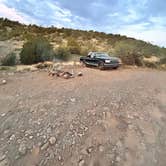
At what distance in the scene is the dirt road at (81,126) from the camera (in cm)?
774

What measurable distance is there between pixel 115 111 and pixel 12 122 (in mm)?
3248

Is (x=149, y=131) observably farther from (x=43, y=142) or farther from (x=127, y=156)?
(x=43, y=142)

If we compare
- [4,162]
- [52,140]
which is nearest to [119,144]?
[52,140]

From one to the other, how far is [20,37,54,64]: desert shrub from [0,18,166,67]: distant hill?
611 cm

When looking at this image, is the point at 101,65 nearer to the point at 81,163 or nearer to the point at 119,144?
the point at 119,144

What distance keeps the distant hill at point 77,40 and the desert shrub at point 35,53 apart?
611 cm

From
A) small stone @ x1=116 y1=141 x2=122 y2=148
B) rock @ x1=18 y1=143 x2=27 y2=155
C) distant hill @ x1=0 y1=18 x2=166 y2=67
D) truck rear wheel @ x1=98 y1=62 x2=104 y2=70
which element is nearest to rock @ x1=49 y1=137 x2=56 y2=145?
rock @ x1=18 y1=143 x2=27 y2=155

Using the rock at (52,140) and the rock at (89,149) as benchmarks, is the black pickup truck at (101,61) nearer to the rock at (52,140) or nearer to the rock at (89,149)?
the rock at (52,140)

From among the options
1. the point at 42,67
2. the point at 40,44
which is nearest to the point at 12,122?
the point at 42,67

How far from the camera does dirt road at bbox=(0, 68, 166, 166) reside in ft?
25.4

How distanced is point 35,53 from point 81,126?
50.9ft

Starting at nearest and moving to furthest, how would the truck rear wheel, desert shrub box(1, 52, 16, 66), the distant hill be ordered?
the truck rear wheel, desert shrub box(1, 52, 16, 66), the distant hill

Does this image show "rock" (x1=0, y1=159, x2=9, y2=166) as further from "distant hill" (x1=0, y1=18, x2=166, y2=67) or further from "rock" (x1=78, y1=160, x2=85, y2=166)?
"distant hill" (x1=0, y1=18, x2=166, y2=67)

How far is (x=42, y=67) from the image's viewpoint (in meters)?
20.2
